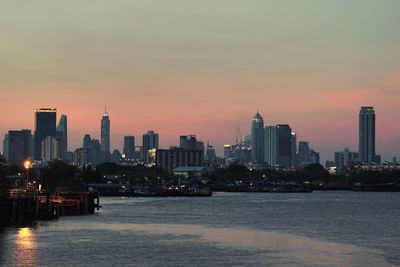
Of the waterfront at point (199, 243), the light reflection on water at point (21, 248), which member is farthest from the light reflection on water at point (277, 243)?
the light reflection on water at point (21, 248)

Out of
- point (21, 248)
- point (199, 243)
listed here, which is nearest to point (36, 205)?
point (199, 243)

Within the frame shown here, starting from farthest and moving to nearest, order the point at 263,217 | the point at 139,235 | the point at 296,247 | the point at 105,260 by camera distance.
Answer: the point at 263,217
the point at 139,235
the point at 296,247
the point at 105,260

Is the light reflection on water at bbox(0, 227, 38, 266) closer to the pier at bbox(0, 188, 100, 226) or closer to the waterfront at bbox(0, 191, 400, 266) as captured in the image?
the waterfront at bbox(0, 191, 400, 266)

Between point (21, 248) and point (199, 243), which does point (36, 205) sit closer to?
point (199, 243)

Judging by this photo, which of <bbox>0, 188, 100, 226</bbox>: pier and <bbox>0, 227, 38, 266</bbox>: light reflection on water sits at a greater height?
<bbox>0, 188, 100, 226</bbox>: pier

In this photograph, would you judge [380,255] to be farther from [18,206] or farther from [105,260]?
[18,206]

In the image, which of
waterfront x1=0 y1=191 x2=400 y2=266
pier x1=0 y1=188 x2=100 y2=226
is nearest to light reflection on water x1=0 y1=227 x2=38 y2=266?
waterfront x1=0 y1=191 x2=400 y2=266

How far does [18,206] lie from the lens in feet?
322

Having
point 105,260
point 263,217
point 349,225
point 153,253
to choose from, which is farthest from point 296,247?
point 263,217

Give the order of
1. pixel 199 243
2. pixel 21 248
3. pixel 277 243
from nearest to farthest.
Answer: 1. pixel 21 248
2. pixel 199 243
3. pixel 277 243

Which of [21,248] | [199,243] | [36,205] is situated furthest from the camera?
[36,205]

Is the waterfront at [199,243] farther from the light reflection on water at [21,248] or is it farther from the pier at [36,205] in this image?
the pier at [36,205]

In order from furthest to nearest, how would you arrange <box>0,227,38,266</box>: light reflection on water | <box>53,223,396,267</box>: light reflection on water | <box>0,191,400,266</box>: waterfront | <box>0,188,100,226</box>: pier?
1. <box>0,188,100,226</box>: pier
2. <box>53,223,396,267</box>: light reflection on water
3. <box>0,191,400,266</box>: waterfront
4. <box>0,227,38,266</box>: light reflection on water

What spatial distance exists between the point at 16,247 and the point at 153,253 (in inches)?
441
